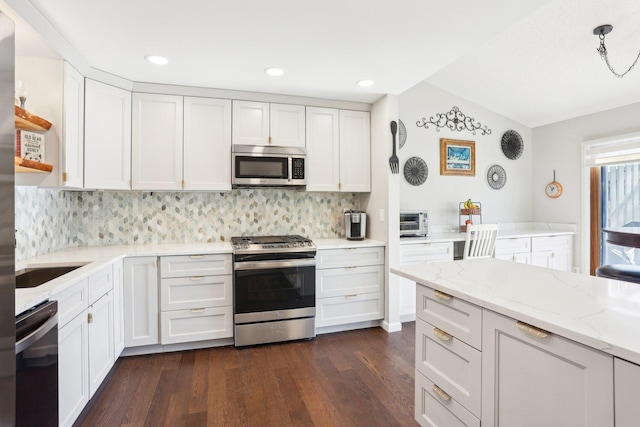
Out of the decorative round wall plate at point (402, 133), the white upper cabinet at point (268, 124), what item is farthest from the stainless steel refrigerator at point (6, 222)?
the decorative round wall plate at point (402, 133)

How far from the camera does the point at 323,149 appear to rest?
11.3ft

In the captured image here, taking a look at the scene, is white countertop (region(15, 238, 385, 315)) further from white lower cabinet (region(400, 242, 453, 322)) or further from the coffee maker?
white lower cabinet (region(400, 242, 453, 322))

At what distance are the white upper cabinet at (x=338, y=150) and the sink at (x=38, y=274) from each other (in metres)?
2.09

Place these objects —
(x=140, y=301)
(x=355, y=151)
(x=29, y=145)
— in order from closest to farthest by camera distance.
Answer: (x=29, y=145) < (x=140, y=301) < (x=355, y=151)

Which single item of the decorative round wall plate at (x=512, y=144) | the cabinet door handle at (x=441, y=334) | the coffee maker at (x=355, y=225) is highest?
the decorative round wall plate at (x=512, y=144)

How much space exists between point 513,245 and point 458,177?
108 centimetres

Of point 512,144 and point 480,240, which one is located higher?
point 512,144

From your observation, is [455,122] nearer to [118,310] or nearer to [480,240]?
[480,240]

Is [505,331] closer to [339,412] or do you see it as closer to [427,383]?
[427,383]

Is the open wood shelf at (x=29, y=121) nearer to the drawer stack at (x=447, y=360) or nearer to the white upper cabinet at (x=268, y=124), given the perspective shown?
the white upper cabinet at (x=268, y=124)

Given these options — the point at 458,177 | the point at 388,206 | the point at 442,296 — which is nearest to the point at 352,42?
the point at 388,206

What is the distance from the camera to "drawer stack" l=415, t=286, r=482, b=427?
4.49 ft

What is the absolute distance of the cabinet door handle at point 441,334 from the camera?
1511mm

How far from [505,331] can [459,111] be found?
389 cm
